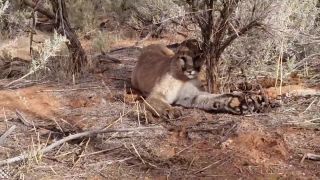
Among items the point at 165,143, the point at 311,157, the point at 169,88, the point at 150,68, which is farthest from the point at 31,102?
the point at 311,157

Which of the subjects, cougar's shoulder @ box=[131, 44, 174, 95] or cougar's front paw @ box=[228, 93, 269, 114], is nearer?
cougar's front paw @ box=[228, 93, 269, 114]

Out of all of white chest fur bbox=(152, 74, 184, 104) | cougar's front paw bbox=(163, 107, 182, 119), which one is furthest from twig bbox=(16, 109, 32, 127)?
white chest fur bbox=(152, 74, 184, 104)

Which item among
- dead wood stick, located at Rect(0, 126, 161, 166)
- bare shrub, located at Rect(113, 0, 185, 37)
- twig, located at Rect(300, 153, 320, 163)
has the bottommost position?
twig, located at Rect(300, 153, 320, 163)

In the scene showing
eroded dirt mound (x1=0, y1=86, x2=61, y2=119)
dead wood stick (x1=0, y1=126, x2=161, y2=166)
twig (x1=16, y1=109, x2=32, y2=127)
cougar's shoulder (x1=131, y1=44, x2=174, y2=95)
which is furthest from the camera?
cougar's shoulder (x1=131, y1=44, x2=174, y2=95)

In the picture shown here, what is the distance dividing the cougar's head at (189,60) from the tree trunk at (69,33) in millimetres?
1795

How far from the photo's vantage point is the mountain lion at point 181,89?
4.53 m

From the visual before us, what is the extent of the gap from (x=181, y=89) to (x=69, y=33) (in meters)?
1.93

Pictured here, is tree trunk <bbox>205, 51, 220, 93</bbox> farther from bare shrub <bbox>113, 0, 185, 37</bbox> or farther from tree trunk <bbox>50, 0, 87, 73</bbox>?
A: tree trunk <bbox>50, 0, 87, 73</bbox>

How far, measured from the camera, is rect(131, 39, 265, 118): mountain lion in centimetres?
453

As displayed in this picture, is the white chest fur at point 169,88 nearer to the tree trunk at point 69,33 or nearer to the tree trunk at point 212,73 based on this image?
the tree trunk at point 212,73

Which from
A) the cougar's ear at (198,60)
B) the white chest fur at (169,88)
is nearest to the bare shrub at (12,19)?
the white chest fur at (169,88)

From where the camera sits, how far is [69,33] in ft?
20.5

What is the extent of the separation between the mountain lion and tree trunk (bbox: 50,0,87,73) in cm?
126

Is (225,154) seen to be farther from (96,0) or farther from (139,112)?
(96,0)
